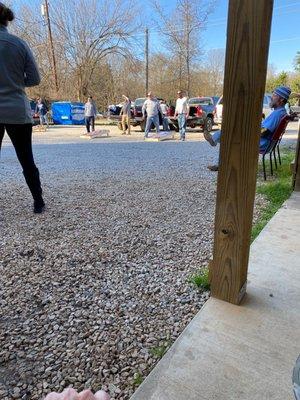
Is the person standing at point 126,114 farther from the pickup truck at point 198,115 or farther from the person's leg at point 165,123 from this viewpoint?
the pickup truck at point 198,115

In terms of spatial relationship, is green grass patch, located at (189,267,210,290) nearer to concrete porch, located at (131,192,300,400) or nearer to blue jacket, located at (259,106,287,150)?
concrete porch, located at (131,192,300,400)

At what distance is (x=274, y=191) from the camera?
430cm

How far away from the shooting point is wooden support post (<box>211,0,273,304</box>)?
4.83 ft

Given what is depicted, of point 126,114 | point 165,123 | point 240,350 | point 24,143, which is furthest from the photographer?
point 165,123

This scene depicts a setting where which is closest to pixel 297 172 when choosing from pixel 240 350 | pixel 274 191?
pixel 274 191

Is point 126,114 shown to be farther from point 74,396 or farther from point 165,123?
point 74,396

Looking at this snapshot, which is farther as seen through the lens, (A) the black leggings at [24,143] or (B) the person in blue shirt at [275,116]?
(B) the person in blue shirt at [275,116]

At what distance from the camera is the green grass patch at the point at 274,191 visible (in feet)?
10.6

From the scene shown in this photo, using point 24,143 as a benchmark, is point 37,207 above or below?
below

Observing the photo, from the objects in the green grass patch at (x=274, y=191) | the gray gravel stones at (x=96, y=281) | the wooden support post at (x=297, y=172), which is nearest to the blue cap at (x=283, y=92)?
the wooden support post at (x=297, y=172)

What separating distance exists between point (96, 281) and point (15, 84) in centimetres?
206

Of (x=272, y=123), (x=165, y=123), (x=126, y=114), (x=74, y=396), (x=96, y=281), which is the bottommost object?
(x=96, y=281)

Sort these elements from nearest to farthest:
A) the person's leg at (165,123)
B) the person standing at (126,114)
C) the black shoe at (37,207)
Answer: the black shoe at (37,207) < the person standing at (126,114) < the person's leg at (165,123)

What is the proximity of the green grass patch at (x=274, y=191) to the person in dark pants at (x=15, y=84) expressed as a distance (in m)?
2.34
